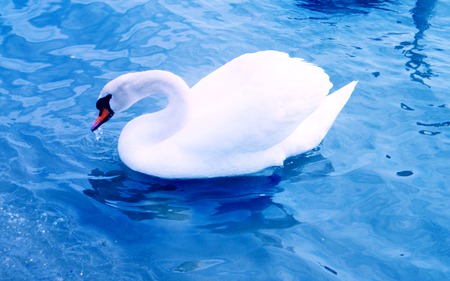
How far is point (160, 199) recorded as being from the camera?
16.2 feet

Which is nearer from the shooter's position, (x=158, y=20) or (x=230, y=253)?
(x=230, y=253)

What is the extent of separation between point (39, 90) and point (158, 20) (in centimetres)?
239

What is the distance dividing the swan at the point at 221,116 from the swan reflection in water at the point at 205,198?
138mm

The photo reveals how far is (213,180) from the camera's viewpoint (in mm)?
5203

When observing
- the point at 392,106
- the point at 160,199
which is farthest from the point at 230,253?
the point at 392,106

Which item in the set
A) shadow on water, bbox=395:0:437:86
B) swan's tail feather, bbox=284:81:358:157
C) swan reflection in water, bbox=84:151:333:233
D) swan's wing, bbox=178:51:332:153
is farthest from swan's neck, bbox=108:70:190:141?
shadow on water, bbox=395:0:437:86

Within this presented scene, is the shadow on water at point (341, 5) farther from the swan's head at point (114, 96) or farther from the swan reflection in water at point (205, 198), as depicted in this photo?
the swan's head at point (114, 96)

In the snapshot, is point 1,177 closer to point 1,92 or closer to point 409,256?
point 1,92

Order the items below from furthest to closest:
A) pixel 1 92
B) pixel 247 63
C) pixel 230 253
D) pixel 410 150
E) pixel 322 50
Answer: pixel 322 50
pixel 1 92
pixel 410 150
pixel 247 63
pixel 230 253

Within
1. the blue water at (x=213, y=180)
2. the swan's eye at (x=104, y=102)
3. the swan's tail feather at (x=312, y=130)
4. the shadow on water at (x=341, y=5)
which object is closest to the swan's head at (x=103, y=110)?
the swan's eye at (x=104, y=102)

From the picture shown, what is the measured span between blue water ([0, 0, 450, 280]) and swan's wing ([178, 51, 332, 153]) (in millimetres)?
475

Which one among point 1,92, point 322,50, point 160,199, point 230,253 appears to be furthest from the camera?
point 322,50

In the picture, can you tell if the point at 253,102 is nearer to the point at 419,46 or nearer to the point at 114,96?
the point at 114,96

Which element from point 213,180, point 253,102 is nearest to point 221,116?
point 253,102
